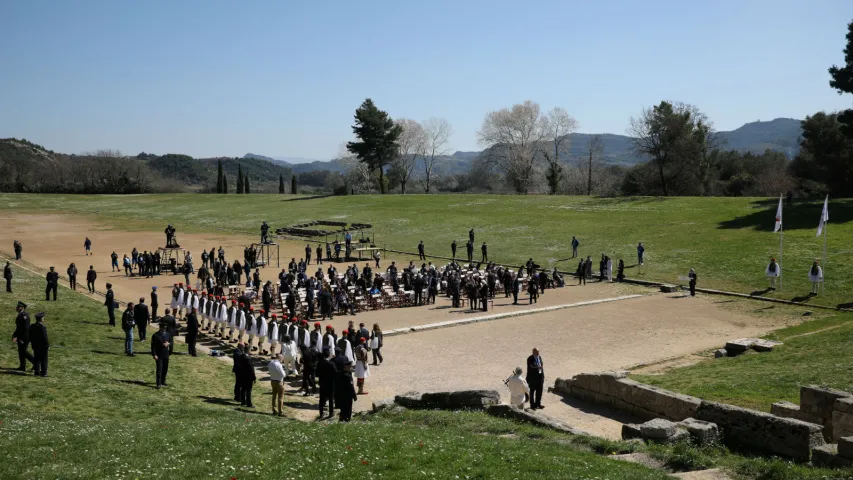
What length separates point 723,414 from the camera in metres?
11.1

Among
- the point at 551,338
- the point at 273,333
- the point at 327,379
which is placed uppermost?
the point at 327,379

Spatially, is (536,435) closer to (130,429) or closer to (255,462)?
(255,462)

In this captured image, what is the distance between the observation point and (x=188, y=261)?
3638 cm

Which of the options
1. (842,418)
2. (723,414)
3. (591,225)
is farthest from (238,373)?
(591,225)

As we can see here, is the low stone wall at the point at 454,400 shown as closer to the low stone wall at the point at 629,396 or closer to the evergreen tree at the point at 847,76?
the low stone wall at the point at 629,396

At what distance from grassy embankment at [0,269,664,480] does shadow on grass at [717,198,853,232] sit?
123 feet

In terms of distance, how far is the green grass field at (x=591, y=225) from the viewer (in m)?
35.4

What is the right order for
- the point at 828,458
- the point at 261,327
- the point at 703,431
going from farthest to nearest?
the point at 261,327 < the point at 703,431 < the point at 828,458

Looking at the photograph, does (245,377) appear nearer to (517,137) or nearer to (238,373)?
(238,373)

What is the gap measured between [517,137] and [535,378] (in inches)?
3089

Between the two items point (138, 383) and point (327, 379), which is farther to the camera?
point (138, 383)

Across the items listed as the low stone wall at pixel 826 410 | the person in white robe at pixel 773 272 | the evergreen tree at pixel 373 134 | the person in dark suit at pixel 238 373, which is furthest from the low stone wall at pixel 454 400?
the evergreen tree at pixel 373 134

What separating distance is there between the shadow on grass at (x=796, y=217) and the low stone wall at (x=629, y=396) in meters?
32.2

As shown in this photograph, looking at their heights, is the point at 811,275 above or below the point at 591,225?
below
